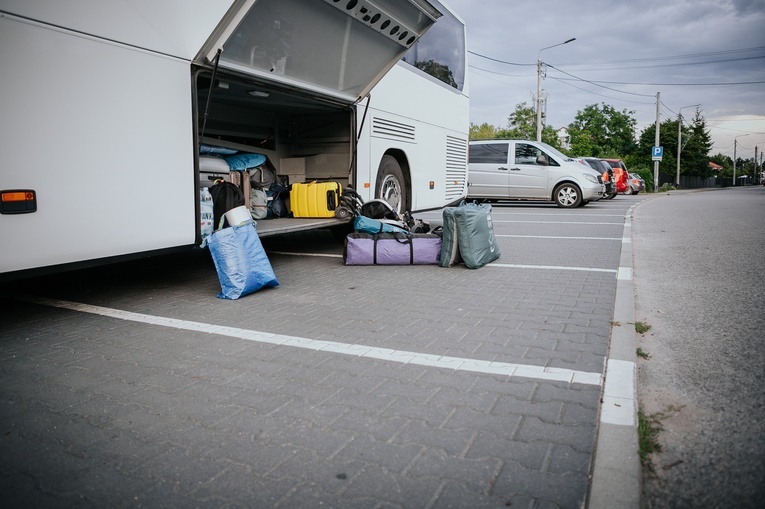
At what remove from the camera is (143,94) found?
4.36m

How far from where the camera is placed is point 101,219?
4133 millimetres

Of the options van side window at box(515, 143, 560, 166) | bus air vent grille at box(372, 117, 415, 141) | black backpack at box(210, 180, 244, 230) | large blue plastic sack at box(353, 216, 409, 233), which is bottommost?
large blue plastic sack at box(353, 216, 409, 233)

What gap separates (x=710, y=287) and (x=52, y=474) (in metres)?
5.79

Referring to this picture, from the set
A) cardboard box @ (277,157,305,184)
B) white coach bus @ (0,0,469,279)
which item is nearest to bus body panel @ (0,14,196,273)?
white coach bus @ (0,0,469,279)

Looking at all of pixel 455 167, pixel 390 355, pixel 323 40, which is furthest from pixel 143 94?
pixel 455 167

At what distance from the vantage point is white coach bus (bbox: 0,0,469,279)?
11.9 ft

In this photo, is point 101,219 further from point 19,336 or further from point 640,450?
point 640,450

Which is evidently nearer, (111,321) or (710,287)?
(111,321)

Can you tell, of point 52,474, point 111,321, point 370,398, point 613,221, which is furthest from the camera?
point 613,221

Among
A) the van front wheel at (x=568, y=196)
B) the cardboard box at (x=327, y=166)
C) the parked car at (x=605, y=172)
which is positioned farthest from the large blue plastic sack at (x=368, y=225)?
the parked car at (x=605, y=172)

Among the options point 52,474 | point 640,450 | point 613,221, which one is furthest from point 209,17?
point 613,221

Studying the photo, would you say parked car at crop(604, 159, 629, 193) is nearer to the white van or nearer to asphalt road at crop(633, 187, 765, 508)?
the white van

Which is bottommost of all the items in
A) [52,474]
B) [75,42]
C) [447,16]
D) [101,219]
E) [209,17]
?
[52,474]

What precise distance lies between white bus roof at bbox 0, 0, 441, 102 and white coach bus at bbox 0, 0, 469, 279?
1cm
